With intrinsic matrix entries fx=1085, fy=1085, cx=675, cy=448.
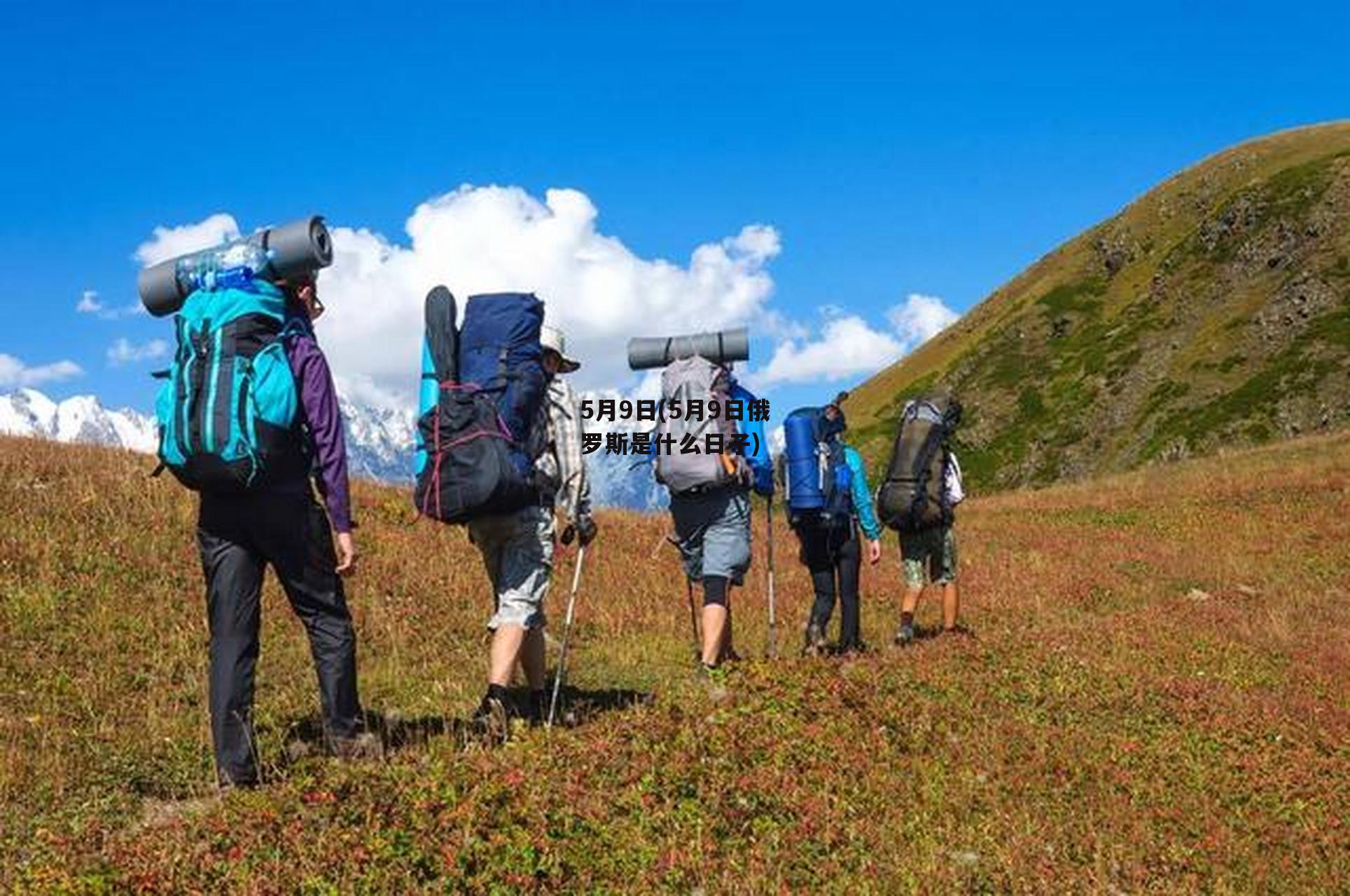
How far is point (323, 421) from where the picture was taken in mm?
6137

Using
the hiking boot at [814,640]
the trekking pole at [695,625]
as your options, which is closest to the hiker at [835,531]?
the hiking boot at [814,640]

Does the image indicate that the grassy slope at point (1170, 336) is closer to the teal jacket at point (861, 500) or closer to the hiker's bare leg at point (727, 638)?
the teal jacket at point (861, 500)

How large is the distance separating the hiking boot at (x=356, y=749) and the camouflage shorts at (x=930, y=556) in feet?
26.2

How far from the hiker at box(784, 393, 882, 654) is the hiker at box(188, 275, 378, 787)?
594 cm

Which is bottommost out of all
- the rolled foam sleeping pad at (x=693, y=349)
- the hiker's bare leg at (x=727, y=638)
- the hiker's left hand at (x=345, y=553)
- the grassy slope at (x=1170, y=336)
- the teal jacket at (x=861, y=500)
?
the hiker's bare leg at (x=727, y=638)

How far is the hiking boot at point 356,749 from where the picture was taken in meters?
6.55

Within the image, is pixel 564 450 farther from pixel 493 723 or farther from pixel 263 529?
pixel 263 529

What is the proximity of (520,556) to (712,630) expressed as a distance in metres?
2.43

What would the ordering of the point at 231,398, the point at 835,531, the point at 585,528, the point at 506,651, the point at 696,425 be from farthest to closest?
the point at 835,531 < the point at 696,425 < the point at 585,528 < the point at 506,651 < the point at 231,398

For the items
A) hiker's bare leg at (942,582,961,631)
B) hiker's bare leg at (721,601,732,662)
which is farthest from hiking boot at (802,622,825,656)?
A: hiker's bare leg at (942,582,961,631)

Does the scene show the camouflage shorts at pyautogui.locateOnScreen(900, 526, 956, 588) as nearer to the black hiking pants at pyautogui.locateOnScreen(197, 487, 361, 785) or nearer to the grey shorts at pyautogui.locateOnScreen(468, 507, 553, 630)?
the grey shorts at pyautogui.locateOnScreen(468, 507, 553, 630)

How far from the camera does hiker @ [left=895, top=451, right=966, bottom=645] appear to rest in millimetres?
13070

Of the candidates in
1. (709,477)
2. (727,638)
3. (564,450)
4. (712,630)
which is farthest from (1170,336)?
(564,450)

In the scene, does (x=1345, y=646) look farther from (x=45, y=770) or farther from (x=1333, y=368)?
(x=1333, y=368)
